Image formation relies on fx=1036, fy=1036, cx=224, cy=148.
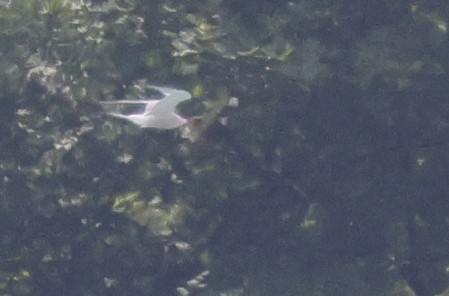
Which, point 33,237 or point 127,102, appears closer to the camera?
point 127,102

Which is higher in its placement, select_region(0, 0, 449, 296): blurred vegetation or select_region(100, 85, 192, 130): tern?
select_region(100, 85, 192, 130): tern

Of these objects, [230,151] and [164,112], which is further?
[230,151]

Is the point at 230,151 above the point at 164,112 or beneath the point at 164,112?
beneath

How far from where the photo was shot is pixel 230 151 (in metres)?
6.58

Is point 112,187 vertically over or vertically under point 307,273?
over

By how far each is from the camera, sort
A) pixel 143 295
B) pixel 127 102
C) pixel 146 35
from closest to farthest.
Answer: pixel 127 102 → pixel 146 35 → pixel 143 295

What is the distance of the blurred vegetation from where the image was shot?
6434 millimetres

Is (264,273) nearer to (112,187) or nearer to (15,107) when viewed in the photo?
(112,187)

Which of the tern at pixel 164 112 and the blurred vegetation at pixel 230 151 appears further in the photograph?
the blurred vegetation at pixel 230 151

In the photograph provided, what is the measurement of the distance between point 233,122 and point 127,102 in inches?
30.4

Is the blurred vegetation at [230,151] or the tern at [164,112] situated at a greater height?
the tern at [164,112]

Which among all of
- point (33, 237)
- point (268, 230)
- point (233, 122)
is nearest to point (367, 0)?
point (233, 122)

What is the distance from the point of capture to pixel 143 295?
22.6 feet

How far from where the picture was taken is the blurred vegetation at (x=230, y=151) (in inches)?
253
